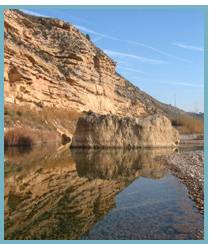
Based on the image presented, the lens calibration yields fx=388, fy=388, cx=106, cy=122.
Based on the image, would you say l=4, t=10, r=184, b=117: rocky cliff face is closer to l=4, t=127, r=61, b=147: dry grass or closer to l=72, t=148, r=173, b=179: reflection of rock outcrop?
l=4, t=127, r=61, b=147: dry grass

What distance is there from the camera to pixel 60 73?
153 ft

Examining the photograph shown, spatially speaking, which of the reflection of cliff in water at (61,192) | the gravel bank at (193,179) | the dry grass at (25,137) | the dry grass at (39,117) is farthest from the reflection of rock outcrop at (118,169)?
the dry grass at (39,117)

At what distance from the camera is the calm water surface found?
8219 millimetres

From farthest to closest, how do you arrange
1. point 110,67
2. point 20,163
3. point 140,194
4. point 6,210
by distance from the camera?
point 110,67 → point 20,163 → point 140,194 → point 6,210

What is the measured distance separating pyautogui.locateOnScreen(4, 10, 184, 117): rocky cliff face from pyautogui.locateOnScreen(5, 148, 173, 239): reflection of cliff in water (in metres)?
17.9

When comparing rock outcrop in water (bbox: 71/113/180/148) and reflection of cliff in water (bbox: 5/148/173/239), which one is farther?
rock outcrop in water (bbox: 71/113/180/148)

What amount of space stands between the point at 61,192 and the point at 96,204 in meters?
1.78

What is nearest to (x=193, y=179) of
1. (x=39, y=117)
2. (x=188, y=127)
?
(x=39, y=117)

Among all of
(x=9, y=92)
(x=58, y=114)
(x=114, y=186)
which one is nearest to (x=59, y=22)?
(x=58, y=114)

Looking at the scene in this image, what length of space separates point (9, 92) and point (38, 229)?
2940 centimetres

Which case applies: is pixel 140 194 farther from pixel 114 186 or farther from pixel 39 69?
pixel 39 69

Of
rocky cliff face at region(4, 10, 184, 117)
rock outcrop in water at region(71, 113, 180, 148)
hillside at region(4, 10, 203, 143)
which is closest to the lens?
rock outcrop in water at region(71, 113, 180, 148)

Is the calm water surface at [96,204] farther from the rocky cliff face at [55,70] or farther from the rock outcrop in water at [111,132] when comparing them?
the rocky cliff face at [55,70]

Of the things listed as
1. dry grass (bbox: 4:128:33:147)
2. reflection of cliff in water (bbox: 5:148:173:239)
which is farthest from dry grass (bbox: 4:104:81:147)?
reflection of cliff in water (bbox: 5:148:173:239)
